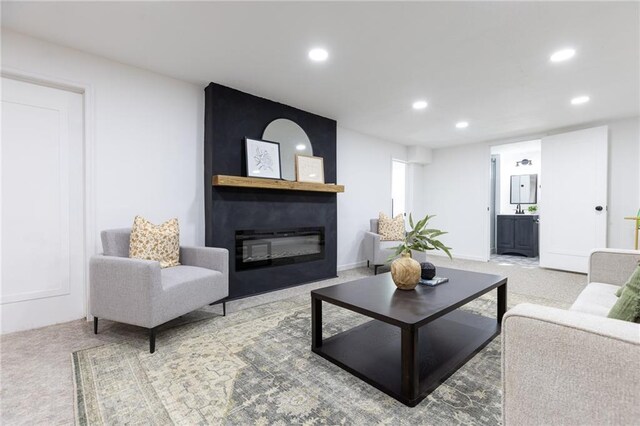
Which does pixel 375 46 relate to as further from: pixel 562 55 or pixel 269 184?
pixel 269 184

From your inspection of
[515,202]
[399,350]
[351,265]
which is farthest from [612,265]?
[515,202]

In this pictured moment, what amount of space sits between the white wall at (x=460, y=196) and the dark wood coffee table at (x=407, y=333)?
143 inches

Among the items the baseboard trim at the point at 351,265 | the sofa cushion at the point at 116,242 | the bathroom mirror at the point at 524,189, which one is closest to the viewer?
the sofa cushion at the point at 116,242

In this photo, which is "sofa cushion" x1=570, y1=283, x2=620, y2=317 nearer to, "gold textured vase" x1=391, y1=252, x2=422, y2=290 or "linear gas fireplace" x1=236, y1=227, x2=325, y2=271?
"gold textured vase" x1=391, y1=252, x2=422, y2=290

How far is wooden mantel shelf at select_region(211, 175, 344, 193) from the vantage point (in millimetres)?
2842

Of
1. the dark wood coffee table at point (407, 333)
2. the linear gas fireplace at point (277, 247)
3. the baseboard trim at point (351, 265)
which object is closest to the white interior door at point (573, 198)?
the baseboard trim at point (351, 265)

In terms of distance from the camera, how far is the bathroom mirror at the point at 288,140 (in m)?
3.40

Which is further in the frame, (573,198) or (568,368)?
(573,198)

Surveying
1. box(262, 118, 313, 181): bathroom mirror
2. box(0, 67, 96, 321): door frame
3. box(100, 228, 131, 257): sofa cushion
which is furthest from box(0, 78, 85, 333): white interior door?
box(262, 118, 313, 181): bathroom mirror

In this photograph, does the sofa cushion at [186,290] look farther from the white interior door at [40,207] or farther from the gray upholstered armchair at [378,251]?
→ the gray upholstered armchair at [378,251]

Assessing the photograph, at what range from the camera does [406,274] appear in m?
1.92

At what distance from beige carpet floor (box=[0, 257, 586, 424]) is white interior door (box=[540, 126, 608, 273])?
1223 mm

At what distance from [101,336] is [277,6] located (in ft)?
8.41

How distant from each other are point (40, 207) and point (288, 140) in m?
2.35
